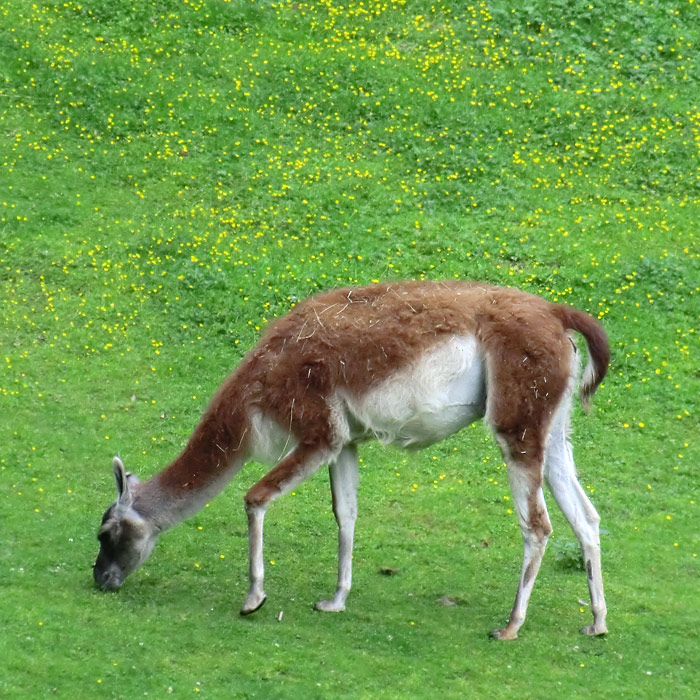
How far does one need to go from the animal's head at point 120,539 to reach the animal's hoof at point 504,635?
2577 millimetres

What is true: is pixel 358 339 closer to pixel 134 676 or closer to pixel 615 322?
pixel 134 676

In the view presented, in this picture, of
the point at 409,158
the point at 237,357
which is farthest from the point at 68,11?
the point at 237,357

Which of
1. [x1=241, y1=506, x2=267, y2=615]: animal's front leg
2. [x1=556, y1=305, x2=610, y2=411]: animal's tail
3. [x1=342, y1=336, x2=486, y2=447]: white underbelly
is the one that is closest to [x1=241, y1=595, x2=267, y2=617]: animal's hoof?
[x1=241, y1=506, x2=267, y2=615]: animal's front leg

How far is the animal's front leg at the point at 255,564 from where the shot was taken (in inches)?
308

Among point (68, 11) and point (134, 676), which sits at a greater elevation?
point (68, 11)

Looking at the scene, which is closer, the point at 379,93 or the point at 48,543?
the point at 48,543

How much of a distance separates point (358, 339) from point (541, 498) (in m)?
1.69

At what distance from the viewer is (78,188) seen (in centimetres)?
1564

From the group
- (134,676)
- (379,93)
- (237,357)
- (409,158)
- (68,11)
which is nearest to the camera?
(134,676)

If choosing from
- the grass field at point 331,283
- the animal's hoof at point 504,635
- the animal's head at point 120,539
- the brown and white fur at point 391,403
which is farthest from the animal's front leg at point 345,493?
the animal's head at point 120,539

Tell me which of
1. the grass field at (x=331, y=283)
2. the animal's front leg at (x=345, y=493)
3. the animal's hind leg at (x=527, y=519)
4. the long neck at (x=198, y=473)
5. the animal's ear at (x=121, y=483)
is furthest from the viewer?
the animal's front leg at (x=345, y=493)

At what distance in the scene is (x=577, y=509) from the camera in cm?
809

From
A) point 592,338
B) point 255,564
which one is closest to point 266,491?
point 255,564

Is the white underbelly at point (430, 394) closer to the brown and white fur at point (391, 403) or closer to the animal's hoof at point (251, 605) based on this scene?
the brown and white fur at point (391, 403)
